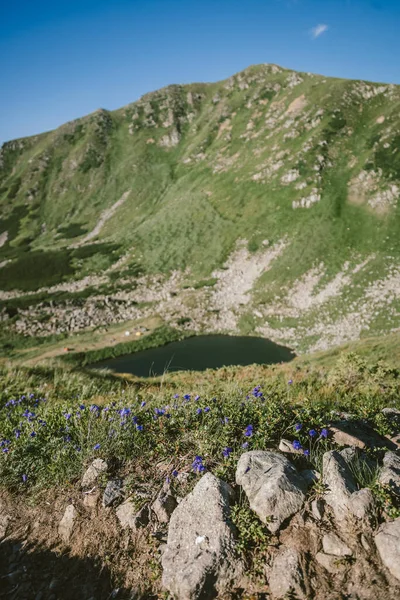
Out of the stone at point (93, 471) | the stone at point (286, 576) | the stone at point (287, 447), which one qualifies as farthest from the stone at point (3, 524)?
the stone at point (287, 447)

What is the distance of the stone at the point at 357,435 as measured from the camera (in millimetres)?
5883

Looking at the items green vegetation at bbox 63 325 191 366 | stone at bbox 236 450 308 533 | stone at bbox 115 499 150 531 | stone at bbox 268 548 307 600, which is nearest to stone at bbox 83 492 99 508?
stone at bbox 115 499 150 531

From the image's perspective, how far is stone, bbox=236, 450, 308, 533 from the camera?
450 centimetres

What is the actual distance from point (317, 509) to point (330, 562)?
0.61m

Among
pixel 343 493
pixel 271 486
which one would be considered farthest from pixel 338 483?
pixel 271 486

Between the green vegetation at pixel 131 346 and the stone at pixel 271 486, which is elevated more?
the stone at pixel 271 486

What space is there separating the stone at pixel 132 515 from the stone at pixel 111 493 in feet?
0.57

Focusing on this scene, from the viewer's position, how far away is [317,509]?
4.47 metres

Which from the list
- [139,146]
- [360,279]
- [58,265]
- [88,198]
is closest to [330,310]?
[360,279]

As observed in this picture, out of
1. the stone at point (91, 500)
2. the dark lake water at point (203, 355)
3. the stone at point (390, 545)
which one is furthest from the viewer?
the dark lake water at point (203, 355)

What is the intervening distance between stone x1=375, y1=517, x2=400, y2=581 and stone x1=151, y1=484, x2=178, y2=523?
2.84 meters

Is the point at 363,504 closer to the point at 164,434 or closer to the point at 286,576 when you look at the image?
the point at 286,576

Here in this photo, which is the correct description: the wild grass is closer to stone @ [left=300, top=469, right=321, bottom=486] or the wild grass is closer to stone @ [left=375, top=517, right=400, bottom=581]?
stone @ [left=300, top=469, right=321, bottom=486]

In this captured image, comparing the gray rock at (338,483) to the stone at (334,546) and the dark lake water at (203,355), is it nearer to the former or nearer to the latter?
the stone at (334,546)
